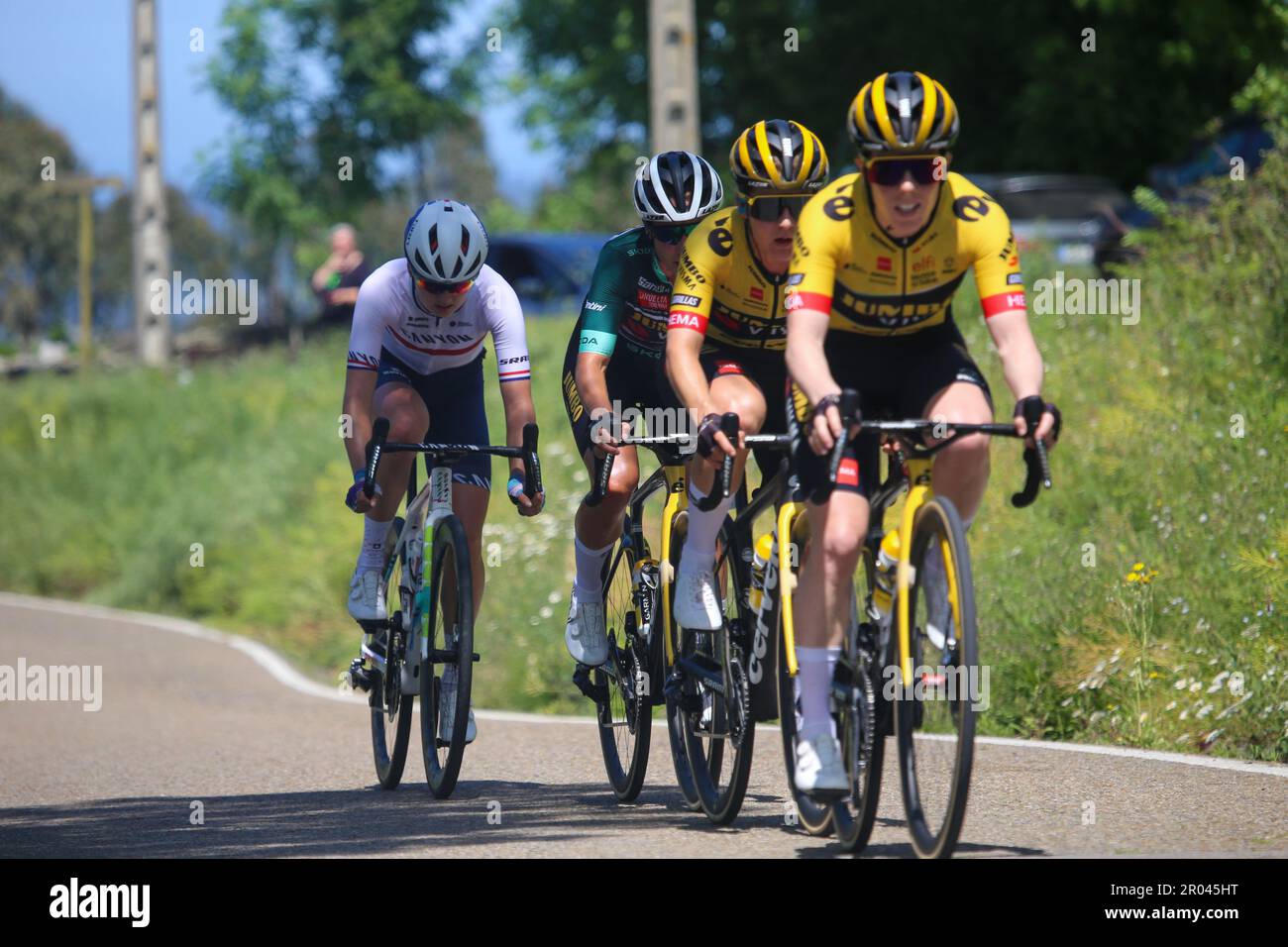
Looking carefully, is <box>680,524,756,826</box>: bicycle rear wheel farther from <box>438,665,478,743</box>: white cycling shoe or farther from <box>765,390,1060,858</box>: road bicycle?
<box>438,665,478,743</box>: white cycling shoe

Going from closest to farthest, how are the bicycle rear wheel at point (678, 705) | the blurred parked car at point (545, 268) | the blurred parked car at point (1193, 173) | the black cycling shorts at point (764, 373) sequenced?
the black cycling shorts at point (764, 373) → the bicycle rear wheel at point (678, 705) → the blurred parked car at point (1193, 173) → the blurred parked car at point (545, 268)

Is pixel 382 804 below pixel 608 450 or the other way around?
below

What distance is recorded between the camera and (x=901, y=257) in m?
5.77

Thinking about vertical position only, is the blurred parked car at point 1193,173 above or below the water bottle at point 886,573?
above

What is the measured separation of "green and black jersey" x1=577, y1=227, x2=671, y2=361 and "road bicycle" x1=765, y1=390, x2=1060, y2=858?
1.80m

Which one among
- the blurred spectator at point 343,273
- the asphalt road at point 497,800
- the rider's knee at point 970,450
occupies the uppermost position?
the blurred spectator at point 343,273

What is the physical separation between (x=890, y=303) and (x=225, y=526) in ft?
50.5

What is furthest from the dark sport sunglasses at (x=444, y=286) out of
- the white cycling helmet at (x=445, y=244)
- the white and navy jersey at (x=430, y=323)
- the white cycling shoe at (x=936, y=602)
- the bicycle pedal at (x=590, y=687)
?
the white cycling shoe at (x=936, y=602)

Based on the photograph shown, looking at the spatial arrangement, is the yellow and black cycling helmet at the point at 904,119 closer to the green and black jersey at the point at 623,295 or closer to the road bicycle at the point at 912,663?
the road bicycle at the point at 912,663

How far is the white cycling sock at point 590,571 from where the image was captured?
7.89m

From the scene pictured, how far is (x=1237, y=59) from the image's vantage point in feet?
71.1

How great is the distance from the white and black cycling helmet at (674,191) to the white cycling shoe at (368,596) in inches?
86.5

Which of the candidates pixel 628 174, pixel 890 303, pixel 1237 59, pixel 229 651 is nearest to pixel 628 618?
pixel 890 303
